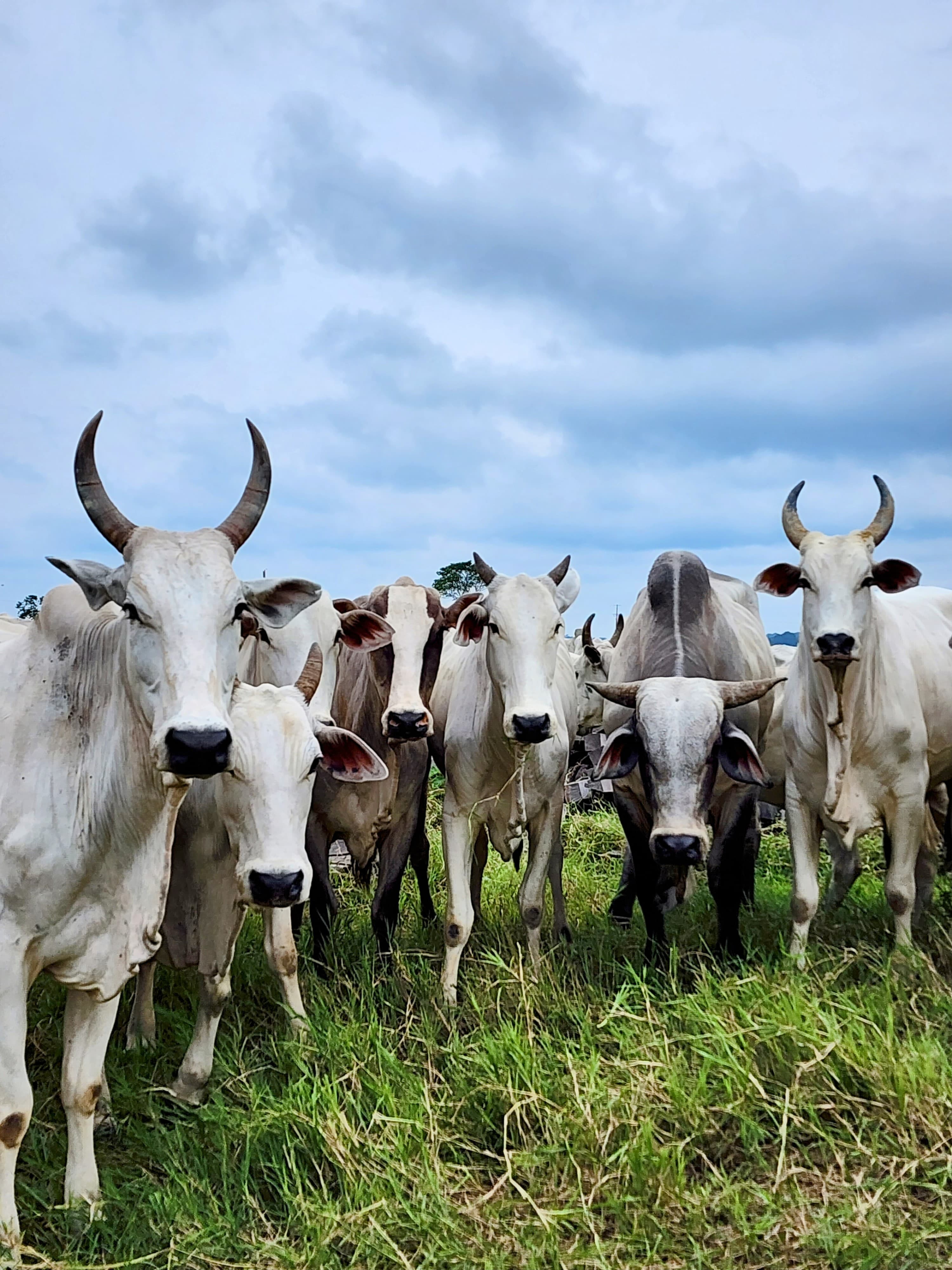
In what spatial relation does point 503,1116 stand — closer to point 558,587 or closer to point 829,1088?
point 829,1088

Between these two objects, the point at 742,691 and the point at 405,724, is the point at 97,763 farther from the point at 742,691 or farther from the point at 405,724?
the point at 742,691

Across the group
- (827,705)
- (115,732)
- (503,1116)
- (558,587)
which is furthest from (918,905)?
(115,732)

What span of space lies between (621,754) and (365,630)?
1.47 metres

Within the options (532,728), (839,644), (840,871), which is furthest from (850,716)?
(840,871)

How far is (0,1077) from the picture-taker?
352 cm

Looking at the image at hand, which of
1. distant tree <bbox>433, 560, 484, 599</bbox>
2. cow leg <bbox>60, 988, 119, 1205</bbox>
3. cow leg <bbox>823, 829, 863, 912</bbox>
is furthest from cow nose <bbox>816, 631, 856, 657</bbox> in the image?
distant tree <bbox>433, 560, 484, 599</bbox>

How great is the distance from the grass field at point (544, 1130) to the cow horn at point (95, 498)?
206 cm

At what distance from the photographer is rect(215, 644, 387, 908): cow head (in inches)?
161

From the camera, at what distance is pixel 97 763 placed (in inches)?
148

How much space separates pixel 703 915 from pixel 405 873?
8.35ft

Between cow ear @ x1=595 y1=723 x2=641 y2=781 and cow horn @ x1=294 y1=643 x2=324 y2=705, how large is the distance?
→ 53.9 inches

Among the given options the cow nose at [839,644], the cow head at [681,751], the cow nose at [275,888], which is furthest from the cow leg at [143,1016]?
the cow nose at [839,644]

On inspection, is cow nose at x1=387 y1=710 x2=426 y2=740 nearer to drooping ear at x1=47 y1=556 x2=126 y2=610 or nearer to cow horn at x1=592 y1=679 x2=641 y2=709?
cow horn at x1=592 y1=679 x2=641 y2=709

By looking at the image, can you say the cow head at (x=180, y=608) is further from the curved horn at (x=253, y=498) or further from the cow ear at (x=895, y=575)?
the cow ear at (x=895, y=575)
